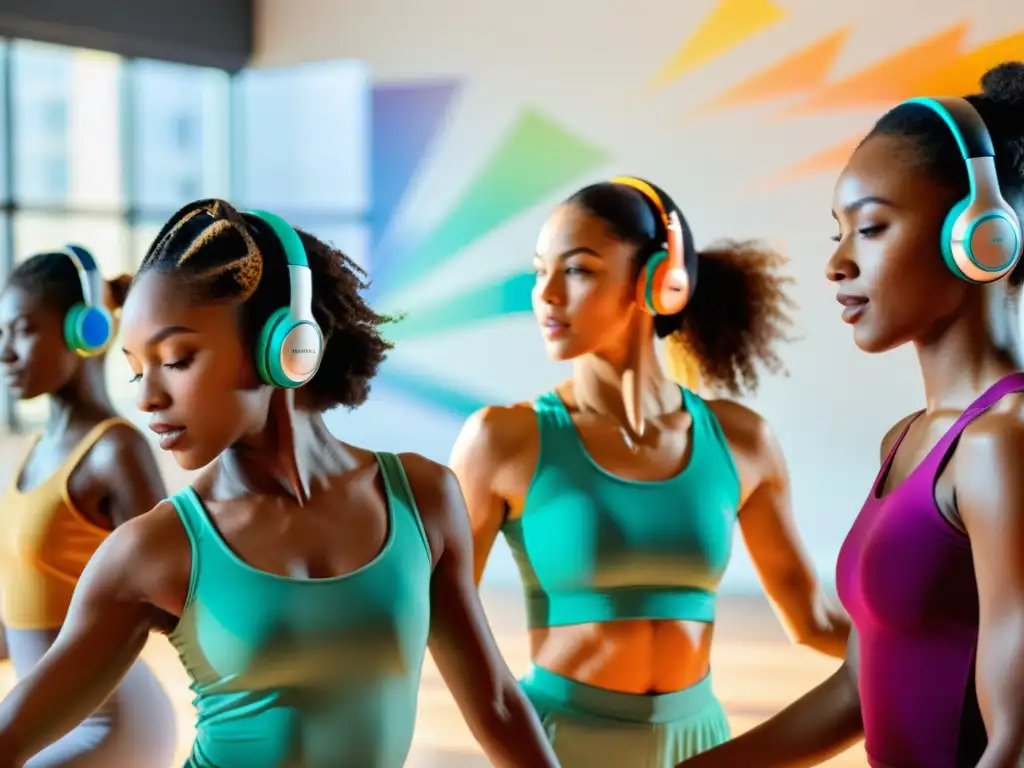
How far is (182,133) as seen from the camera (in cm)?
809

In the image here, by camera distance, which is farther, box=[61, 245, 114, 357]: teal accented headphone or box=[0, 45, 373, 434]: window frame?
box=[0, 45, 373, 434]: window frame

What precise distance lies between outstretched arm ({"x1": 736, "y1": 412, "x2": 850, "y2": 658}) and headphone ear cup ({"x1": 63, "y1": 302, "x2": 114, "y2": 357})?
46.3 inches

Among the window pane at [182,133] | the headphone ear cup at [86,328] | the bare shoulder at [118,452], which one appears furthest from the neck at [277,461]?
the window pane at [182,133]

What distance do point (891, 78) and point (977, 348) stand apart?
5117 millimetres

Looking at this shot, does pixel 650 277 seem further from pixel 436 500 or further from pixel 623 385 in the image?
pixel 436 500

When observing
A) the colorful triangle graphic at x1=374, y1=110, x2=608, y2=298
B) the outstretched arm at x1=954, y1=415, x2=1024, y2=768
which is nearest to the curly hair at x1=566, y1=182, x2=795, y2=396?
the outstretched arm at x1=954, y1=415, x2=1024, y2=768

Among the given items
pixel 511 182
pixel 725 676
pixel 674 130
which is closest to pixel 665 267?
pixel 725 676

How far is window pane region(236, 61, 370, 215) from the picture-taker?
7750 mm

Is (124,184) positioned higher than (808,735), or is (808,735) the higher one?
(124,184)

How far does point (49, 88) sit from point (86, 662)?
25.1 feet

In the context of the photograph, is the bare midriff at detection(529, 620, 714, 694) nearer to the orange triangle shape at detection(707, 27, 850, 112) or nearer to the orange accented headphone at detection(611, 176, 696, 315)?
the orange accented headphone at detection(611, 176, 696, 315)

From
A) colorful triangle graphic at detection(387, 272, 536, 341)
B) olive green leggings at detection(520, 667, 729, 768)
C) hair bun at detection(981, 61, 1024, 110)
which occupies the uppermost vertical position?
hair bun at detection(981, 61, 1024, 110)

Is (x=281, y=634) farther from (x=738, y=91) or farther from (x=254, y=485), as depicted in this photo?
(x=738, y=91)

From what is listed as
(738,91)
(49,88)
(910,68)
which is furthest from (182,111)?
(910,68)
